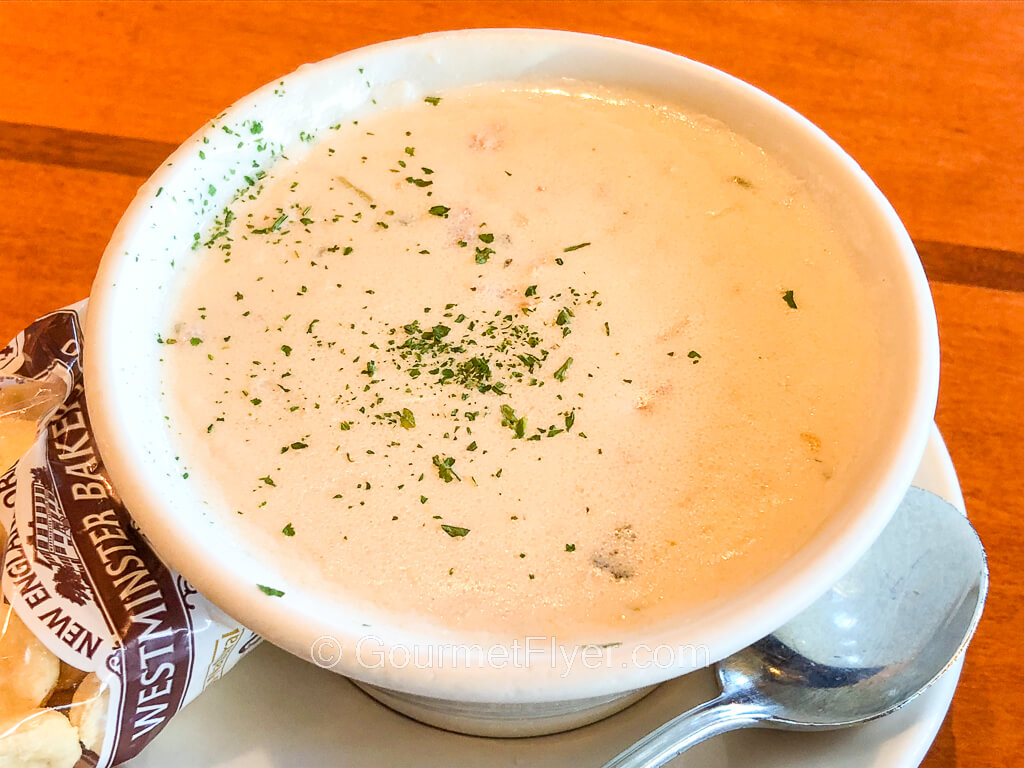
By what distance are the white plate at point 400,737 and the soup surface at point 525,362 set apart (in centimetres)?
25

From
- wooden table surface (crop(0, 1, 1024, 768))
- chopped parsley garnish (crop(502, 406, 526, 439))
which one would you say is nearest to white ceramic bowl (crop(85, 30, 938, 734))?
chopped parsley garnish (crop(502, 406, 526, 439))

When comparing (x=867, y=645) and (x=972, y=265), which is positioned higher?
(x=972, y=265)

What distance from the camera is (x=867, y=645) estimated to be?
44.7 inches

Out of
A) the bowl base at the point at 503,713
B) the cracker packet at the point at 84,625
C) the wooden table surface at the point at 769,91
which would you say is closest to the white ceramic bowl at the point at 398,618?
the bowl base at the point at 503,713

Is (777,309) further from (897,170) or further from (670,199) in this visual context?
(897,170)

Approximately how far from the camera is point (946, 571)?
3.86 feet

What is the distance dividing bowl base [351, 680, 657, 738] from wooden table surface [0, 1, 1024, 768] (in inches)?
25.8

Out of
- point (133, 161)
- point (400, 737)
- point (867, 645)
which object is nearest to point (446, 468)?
point (400, 737)

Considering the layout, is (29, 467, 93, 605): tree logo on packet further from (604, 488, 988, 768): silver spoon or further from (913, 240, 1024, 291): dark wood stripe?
(913, 240, 1024, 291): dark wood stripe

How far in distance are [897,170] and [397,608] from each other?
159 cm

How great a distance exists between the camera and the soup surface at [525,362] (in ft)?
3.11

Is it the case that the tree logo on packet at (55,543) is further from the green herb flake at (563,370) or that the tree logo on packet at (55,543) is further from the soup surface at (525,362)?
the green herb flake at (563,370)

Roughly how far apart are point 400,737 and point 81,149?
1489 mm

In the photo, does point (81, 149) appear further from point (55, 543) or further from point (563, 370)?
point (563, 370)
